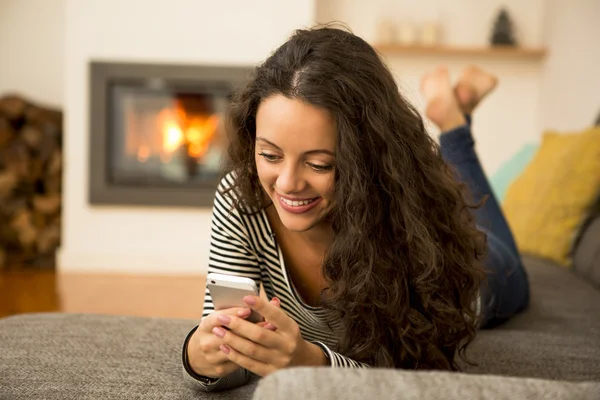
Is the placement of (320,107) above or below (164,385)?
above

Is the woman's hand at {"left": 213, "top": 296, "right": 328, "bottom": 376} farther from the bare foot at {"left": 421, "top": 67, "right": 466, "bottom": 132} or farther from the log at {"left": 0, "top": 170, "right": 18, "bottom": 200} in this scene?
the log at {"left": 0, "top": 170, "right": 18, "bottom": 200}

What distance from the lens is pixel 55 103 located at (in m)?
4.71

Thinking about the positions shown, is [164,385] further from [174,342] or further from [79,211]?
[79,211]

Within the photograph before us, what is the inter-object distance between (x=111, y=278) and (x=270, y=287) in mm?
2966

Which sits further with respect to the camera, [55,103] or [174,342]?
[55,103]

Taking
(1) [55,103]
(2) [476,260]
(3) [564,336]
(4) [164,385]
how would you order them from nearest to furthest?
1. (4) [164,385]
2. (2) [476,260]
3. (3) [564,336]
4. (1) [55,103]

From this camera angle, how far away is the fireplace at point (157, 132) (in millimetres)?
4234

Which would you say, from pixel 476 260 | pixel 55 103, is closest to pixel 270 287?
pixel 476 260

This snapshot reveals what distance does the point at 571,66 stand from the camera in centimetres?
433

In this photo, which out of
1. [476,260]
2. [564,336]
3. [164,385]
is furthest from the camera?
[564,336]

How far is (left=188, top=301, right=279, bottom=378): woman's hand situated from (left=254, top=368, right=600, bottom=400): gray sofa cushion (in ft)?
1.44

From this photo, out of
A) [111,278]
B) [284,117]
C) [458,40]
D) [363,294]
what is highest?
[458,40]

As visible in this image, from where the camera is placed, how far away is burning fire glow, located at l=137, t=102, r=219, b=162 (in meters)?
4.34

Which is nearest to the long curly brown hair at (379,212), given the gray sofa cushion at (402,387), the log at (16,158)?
the gray sofa cushion at (402,387)
